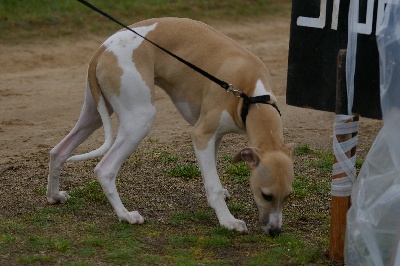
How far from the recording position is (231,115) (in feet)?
21.4

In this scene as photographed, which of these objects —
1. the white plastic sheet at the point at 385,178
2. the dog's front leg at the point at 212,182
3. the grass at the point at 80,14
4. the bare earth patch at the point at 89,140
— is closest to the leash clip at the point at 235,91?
the dog's front leg at the point at 212,182

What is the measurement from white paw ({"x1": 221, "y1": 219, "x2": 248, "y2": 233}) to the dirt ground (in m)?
1.71

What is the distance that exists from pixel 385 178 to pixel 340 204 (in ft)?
1.77

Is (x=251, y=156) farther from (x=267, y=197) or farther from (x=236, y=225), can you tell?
(x=236, y=225)

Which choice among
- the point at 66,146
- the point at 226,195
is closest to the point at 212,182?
the point at 226,195

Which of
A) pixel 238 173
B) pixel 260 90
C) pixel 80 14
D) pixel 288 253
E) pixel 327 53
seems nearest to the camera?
pixel 327 53

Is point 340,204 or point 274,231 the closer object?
point 340,204

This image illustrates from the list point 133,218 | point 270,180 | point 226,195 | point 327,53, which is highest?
point 327,53

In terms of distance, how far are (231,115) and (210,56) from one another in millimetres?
498

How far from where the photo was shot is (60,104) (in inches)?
431

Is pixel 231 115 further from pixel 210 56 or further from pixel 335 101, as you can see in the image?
pixel 335 101

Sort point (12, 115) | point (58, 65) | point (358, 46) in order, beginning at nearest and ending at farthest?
point (358, 46) < point (12, 115) < point (58, 65)

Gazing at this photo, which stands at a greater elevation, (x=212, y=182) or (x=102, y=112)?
(x=102, y=112)

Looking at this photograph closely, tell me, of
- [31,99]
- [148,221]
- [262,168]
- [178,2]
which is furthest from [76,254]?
[178,2]
